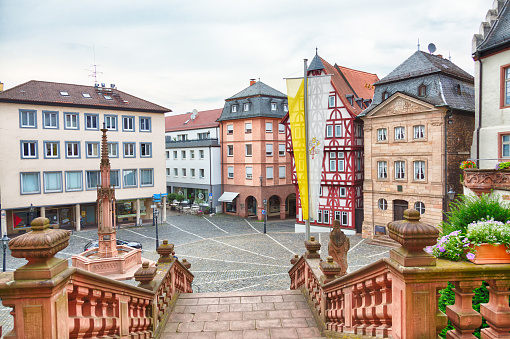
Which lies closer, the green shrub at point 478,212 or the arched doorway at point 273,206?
the green shrub at point 478,212

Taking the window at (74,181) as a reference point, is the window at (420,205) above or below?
below

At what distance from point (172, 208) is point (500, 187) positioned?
1610 inches

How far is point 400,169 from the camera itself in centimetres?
2688

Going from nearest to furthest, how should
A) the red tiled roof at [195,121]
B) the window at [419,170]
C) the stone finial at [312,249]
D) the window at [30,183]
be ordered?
the stone finial at [312,249]
the window at [419,170]
the window at [30,183]
the red tiled roof at [195,121]

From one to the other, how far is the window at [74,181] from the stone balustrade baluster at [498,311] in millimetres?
34856

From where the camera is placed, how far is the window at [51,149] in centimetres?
3188

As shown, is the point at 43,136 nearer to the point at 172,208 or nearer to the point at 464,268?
the point at 172,208

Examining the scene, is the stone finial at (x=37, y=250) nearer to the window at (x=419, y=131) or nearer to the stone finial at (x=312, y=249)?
the stone finial at (x=312, y=249)

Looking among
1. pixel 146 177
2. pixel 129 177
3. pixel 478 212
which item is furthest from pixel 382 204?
pixel 478 212

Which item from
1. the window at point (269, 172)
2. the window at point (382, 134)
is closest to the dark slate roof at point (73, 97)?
the window at point (269, 172)

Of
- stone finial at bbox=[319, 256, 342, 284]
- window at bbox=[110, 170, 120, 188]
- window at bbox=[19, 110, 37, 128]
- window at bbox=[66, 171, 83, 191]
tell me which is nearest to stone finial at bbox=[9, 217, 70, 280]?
stone finial at bbox=[319, 256, 342, 284]

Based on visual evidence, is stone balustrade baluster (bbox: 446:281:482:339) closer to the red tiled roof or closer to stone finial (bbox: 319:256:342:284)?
stone finial (bbox: 319:256:342:284)

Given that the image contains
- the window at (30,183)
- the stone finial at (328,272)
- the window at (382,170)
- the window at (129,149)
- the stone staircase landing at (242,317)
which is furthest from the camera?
the window at (129,149)

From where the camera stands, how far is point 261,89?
42.2 metres
